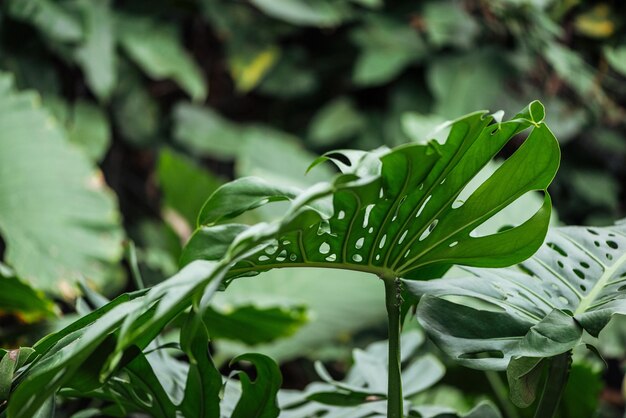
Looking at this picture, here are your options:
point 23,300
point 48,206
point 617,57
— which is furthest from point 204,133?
point 23,300

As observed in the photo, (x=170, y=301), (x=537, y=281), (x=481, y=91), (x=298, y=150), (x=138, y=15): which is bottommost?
(x=298, y=150)

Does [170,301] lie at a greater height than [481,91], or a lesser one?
greater

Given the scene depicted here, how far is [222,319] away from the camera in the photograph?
2.51 feet

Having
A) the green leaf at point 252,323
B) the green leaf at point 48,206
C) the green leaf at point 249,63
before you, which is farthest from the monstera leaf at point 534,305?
the green leaf at point 249,63

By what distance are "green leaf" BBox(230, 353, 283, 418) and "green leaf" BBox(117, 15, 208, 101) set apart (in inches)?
58.8

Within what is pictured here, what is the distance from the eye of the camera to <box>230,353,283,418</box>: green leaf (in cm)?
51

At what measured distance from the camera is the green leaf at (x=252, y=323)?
2.52ft

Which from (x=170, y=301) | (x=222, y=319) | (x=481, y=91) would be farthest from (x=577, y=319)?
(x=481, y=91)

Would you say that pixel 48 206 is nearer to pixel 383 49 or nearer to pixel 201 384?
pixel 201 384

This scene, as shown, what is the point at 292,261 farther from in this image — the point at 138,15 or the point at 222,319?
the point at 138,15

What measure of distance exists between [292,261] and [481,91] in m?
1.52

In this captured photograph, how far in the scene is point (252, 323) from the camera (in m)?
0.81

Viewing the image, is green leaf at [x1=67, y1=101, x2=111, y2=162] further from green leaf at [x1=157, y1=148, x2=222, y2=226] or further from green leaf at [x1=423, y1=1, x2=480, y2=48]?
green leaf at [x1=423, y1=1, x2=480, y2=48]

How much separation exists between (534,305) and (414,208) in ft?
0.40
